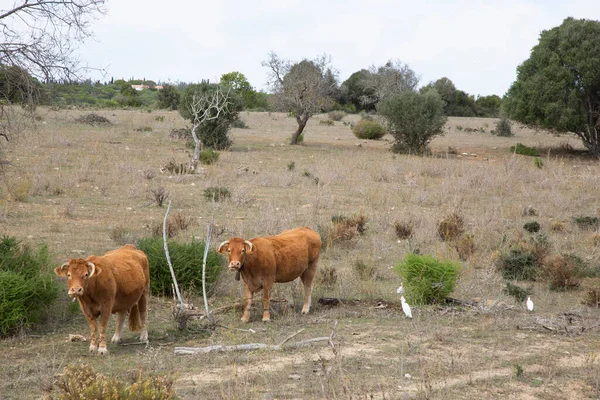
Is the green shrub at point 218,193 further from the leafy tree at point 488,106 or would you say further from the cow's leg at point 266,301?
the leafy tree at point 488,106

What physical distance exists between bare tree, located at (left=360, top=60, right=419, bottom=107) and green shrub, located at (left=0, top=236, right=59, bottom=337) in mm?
56257

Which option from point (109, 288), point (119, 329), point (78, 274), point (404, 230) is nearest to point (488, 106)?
point (404, 230)

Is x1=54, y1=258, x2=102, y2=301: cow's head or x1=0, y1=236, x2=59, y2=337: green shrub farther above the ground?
x1=54, y1=258, x2=102, y2=301: cow's head

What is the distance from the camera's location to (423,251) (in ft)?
44.6

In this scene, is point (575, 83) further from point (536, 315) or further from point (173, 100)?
Answer: point (173, 100)

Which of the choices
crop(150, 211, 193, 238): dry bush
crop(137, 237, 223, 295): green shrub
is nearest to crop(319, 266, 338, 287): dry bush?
crop(137, 237, 223, 295): green shrub

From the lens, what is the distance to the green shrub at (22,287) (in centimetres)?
815

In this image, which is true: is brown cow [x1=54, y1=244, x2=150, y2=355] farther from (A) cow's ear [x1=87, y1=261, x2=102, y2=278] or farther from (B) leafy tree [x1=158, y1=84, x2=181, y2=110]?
(B) leafy tree [x1=158, y1=84, x2=181, y2=110]

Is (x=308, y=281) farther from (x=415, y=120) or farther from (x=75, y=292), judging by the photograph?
(x=415, y=120)

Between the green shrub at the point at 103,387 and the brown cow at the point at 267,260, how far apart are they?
3.23 meters

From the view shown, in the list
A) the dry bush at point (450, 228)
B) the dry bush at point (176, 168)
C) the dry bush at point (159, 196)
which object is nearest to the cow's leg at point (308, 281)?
the dry bush at point (450, 228)

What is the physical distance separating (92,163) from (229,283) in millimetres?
12298

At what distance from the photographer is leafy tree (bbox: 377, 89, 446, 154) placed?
33.6 m

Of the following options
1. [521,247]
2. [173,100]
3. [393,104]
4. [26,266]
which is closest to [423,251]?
[521,247]
